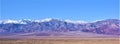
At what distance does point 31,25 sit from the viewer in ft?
492

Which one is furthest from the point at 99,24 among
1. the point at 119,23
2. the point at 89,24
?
the point at 119,23

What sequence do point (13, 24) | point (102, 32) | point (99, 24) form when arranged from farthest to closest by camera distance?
point (13, 24), point (99, 24), point (102, 32)

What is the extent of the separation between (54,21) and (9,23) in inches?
904

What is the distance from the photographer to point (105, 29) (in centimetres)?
12675

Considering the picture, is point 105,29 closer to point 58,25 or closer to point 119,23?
point 119,23

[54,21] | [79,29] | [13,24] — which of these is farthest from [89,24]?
[13,24]

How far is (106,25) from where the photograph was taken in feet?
429

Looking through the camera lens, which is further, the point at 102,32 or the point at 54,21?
the point at 54,21

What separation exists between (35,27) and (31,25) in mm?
4779

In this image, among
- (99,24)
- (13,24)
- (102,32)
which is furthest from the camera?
(13,24)

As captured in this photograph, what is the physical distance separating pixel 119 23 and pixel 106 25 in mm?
5422

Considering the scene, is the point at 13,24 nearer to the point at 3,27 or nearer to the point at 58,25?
the point at 3,27

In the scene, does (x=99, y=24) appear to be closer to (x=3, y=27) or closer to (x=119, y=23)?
(x=119, y=23)

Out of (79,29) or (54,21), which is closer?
(79,29)
